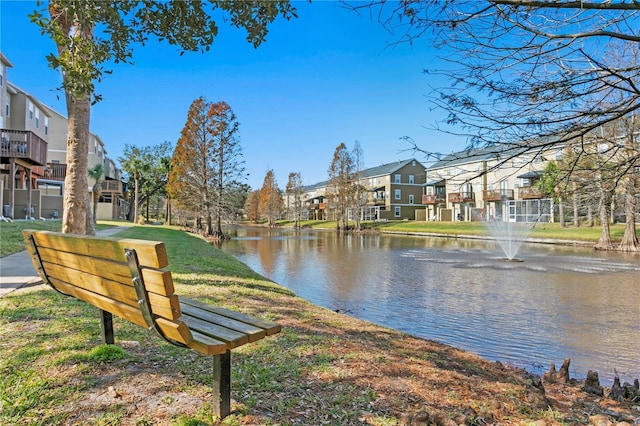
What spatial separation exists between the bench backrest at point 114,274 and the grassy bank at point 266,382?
1.84 ft

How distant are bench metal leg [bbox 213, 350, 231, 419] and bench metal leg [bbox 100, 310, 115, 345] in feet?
5.33

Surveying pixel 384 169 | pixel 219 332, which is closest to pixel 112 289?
pixel 219 332

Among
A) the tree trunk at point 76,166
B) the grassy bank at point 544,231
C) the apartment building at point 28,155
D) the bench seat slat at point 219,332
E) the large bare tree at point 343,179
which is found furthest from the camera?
the large bare tree at point 343,179

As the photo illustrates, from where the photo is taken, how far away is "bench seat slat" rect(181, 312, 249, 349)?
2.32 m

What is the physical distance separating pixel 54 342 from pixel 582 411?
4671mm

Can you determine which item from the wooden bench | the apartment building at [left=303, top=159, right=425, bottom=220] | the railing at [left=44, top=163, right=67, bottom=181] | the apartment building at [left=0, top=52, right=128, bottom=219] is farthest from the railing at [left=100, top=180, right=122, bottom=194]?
the wooden bench

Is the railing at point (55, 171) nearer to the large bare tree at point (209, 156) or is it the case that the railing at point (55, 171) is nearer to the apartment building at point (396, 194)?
the large bare tree at point (209, 156)

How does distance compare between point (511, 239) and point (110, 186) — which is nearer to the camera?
point (511, 239)

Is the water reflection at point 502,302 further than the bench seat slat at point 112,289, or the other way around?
the water reflection at point 502,302

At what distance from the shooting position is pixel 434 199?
171 feet

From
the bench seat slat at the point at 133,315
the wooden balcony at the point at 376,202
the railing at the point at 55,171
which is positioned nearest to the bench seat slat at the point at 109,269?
the bench seat slat at the point at 133,315

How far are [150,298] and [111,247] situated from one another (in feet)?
1.45

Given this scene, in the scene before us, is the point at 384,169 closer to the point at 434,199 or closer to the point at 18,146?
the point at 434,199

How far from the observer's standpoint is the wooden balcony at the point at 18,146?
17141 millimetres
